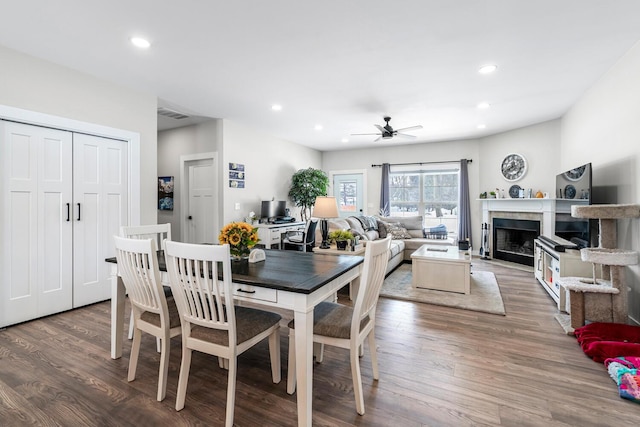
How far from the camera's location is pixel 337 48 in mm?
2855

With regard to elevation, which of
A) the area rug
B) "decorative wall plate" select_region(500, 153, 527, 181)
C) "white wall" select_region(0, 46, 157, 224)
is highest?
"white wall" select_region(0, 46, 157, 224)

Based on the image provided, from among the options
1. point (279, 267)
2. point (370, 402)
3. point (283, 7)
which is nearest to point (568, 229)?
point (370, 402)

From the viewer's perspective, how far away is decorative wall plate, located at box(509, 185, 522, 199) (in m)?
5.83

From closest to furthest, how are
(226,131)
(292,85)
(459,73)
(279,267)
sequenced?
(279,267)
(459,73)
(292,85)
(226,131)

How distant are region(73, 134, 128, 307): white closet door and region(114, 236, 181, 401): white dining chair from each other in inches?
80.1

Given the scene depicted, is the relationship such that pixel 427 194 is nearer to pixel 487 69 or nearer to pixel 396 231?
pixel 396 231

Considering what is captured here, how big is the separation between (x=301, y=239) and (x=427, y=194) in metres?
3.50

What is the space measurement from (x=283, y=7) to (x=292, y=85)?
1488 millimetres

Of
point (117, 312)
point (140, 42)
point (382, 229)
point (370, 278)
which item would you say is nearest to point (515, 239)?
point (382, 229)

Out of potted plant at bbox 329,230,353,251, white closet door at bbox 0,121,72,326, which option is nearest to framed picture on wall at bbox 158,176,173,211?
white closet door at bbox 0,121,72,326

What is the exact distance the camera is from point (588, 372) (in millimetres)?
2135

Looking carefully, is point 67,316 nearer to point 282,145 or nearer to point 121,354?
point 121,354

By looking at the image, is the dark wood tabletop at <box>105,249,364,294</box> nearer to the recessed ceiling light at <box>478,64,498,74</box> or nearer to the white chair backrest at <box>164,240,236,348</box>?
the white chair backrest at <box>164,240,236,348</box>

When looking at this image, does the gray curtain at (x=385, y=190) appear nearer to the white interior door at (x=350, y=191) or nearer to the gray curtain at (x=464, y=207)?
the white interior door at (x=350, y=191)
